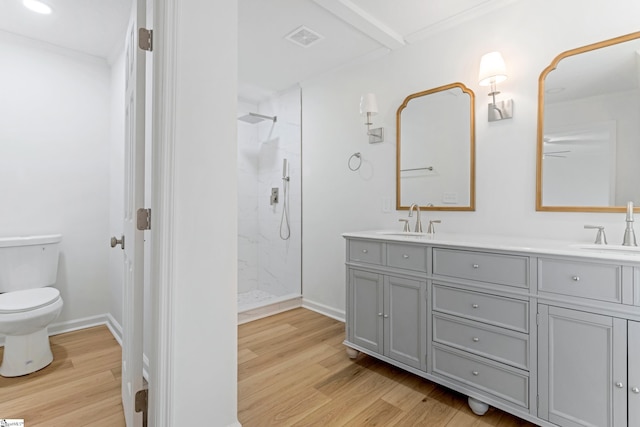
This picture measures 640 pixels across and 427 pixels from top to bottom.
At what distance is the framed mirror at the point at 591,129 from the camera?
1.67 m

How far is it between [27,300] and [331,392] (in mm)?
2085

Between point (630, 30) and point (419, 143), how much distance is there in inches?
49.3

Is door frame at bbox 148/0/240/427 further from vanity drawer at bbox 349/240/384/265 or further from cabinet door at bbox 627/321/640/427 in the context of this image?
cabinet door at bbox 627/321/640/427

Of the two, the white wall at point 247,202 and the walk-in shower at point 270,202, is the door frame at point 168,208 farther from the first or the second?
the white wall at point 247,202

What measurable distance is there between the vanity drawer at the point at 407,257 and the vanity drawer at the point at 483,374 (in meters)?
0.48

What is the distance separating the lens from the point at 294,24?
2.33 meters

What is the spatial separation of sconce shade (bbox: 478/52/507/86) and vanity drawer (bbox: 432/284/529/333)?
4.42ft

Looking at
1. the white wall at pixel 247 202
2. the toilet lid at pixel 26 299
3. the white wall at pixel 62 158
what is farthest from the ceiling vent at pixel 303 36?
the toilet lid at pixel 26 299

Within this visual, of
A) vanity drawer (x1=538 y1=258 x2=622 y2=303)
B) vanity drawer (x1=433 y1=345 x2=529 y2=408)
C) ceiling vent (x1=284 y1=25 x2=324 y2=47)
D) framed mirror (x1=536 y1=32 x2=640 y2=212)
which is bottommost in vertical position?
vanity drawer (x1=433 y1=345 x2=529 y2=408)

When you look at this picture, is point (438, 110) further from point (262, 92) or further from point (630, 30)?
point (262, 92)

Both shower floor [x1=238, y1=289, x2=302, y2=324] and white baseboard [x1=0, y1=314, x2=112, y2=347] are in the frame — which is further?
shower floor [x1=238, y1=289, x2=302, y2=324]

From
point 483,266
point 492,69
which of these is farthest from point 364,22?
point 483,266

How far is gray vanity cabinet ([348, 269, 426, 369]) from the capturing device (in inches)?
77.5

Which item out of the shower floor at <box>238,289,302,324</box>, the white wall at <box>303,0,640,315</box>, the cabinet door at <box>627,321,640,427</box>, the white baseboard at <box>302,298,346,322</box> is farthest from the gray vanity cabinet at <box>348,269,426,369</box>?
the shower floor at <box>238,289,302,324</box>
